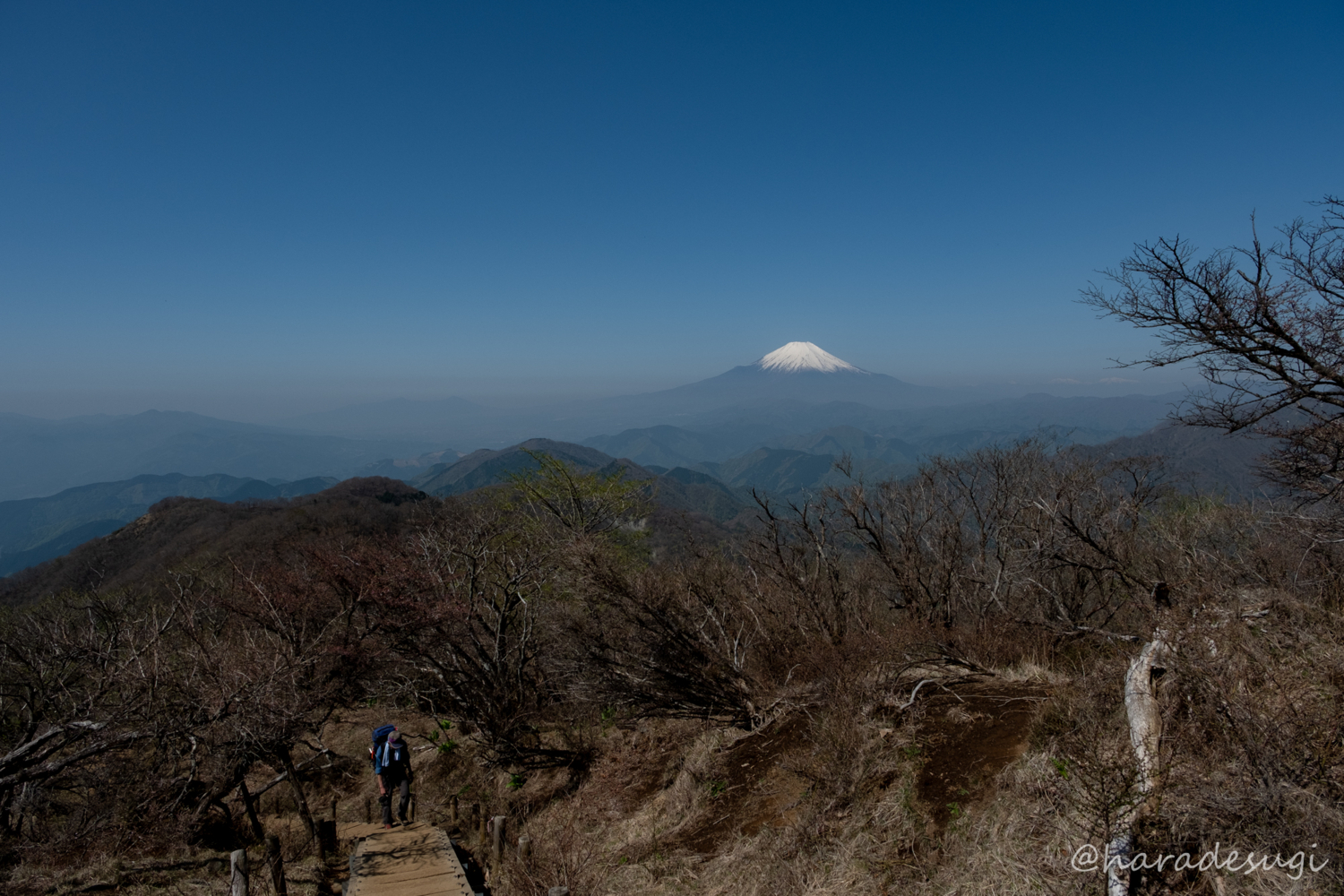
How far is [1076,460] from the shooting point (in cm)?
1862

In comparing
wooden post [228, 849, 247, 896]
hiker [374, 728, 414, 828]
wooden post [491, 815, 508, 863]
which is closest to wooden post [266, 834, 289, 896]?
wooden post [228, 849, 247, 896]

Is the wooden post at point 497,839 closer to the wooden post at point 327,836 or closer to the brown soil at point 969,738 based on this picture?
the wooden post at point 327,836

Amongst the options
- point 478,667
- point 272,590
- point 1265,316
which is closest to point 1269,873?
point 1265,316

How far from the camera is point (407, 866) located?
859 cm

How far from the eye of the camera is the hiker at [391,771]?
33.2 feet

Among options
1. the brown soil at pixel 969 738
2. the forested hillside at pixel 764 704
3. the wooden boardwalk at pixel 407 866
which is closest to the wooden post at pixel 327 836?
the forested hillside at pixel 764 704

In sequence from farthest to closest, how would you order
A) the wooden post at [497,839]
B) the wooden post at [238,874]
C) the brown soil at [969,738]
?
the wooden post at [497,839], the wooden post at [238,874], the brown soil at [969,738]

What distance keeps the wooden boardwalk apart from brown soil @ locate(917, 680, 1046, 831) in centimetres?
644

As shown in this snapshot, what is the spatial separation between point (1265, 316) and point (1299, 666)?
5.38 metres

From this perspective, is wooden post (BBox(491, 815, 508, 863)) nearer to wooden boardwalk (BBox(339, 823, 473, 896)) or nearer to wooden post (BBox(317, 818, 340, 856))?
A: wooden boardwalk (BBox(339, 823, 473, 896))

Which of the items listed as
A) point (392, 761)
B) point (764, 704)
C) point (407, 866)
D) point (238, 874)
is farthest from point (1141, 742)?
point (392, 761)

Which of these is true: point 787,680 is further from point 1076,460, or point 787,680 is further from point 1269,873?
point 1076,460

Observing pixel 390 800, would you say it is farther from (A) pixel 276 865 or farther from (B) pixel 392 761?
(A) pixel 276 865

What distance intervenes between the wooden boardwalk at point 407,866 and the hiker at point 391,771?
1.21 feet
